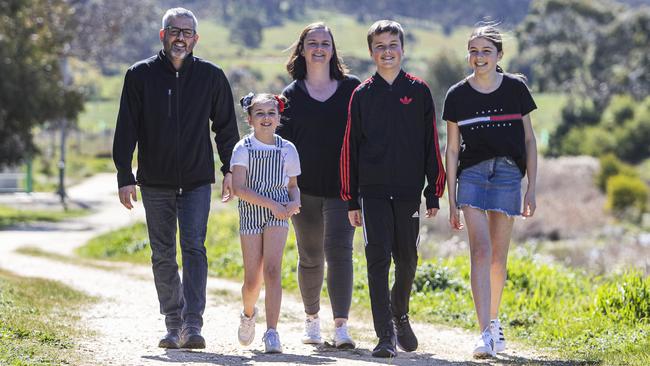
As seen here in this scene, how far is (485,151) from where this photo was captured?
323 inches

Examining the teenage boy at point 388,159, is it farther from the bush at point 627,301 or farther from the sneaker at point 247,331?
the bush at point 627,301

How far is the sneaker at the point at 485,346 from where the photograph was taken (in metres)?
8.02

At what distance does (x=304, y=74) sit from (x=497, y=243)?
1.85 meters

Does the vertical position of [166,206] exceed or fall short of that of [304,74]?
it falls short

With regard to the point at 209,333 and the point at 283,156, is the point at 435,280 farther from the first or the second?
the point at 283,156

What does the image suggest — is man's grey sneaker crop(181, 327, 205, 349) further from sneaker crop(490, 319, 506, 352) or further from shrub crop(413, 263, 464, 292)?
shrub crop(413, 263, 464, 292)

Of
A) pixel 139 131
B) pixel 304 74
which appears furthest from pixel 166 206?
pixel 304 74

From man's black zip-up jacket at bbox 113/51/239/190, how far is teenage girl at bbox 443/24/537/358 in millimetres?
1696

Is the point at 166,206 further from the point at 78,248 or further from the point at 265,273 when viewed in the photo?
the point at 78,248

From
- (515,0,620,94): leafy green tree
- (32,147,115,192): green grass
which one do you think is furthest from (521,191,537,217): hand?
(515,0,620,94): leafy green tree

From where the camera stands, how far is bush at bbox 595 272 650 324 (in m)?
9.95

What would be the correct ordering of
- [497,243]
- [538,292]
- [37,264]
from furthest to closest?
[37,264] < [538,292] < [497,243]

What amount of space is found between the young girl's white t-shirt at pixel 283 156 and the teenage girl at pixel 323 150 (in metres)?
0.44

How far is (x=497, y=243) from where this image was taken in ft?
27.8
